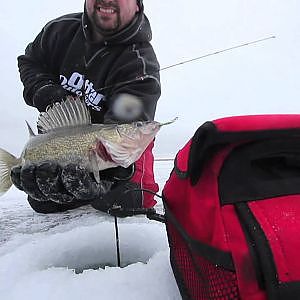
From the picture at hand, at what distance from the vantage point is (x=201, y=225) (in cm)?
82

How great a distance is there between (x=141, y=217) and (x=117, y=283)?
0.76m

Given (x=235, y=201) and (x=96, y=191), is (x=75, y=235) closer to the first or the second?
(x=96, y=191)

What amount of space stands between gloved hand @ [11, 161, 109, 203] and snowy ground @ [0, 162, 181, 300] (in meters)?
0.13

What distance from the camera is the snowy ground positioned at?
999mm

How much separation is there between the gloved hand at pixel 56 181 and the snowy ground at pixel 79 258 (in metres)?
0.13

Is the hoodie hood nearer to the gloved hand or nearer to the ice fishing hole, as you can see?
the gloved hand

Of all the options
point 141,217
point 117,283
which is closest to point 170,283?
point 117,283

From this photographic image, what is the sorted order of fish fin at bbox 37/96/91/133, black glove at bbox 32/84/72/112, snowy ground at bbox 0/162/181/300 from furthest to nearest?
1. black glove at bbox 32/84/72/112
2. fish fin at bbox 37/96/91/133
3. snowy ground at bbox 0/162/181/300

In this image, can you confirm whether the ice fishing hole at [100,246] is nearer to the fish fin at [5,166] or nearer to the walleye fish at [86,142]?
the walleye fish at [86,142]

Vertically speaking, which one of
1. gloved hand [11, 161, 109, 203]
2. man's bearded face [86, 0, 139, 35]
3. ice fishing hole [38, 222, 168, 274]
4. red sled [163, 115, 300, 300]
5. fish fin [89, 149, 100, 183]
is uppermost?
man's bearded face [86, 0, 139, 35]

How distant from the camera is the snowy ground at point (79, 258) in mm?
999

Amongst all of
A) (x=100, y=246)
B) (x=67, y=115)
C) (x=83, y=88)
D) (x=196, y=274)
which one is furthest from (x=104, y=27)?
(x=196, y=274)

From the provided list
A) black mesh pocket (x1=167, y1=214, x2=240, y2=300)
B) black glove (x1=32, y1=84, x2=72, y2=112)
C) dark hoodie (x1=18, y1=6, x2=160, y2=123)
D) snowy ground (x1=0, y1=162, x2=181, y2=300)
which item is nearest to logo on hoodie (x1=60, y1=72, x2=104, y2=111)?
dark hoodie (x1=18, y1=6, x2=160, y2=123)

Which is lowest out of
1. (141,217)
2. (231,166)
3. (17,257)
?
(141,217)
